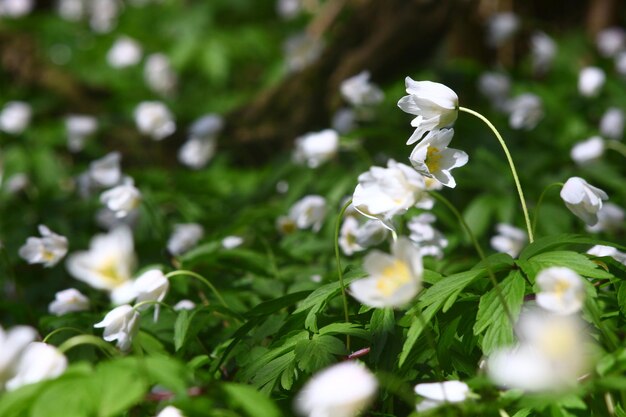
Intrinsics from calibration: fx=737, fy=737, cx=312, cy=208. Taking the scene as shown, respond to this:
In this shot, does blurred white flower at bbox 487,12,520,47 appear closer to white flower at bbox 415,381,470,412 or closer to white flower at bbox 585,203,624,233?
white flower at bbox 585,203,624,233

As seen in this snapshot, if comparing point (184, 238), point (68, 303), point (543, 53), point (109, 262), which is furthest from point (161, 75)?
point (109, 262)

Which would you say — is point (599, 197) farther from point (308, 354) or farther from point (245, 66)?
point (245, 66)

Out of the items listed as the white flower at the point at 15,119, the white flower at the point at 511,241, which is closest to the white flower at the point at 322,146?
the white flower at the point at 511,241

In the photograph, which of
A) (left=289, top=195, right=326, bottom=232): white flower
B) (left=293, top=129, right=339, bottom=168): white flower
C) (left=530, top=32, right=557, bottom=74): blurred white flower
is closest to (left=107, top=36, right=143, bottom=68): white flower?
(left=530, top=32, right=557, bottom=74): blurred white flower


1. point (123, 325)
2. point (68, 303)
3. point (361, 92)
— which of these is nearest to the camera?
point (123, 325)

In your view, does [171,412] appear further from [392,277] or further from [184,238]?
[184,238]

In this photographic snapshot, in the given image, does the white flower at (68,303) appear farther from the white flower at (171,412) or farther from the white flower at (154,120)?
the white flower at (154,120)
